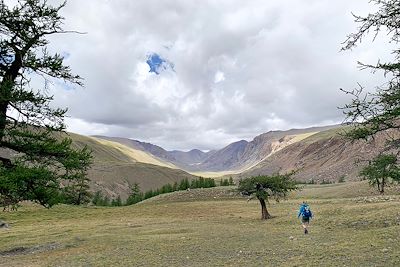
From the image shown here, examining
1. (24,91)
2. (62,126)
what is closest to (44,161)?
(62,126)

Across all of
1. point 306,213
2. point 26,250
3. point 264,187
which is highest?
point 264,187

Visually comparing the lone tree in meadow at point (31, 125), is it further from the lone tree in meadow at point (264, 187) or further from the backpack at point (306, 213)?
the lone tree in meadow at point (264, 187)

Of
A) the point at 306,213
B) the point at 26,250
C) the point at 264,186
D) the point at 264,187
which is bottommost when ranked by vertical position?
the point at 26,250

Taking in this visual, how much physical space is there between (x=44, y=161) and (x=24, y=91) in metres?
3.82

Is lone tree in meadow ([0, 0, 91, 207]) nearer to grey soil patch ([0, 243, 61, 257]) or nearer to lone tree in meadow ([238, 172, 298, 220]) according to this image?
grey soil patch ([0, 243, 61, 257])

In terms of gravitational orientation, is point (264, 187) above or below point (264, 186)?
below

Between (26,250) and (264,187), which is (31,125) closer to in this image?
(26,250)

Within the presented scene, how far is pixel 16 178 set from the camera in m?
17.9

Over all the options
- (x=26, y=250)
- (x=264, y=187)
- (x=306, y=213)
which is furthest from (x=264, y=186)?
(x=26, y=250)

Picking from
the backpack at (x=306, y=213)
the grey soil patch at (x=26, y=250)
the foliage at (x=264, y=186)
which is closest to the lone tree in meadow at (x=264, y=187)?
the foliage at (x=264, y=186)

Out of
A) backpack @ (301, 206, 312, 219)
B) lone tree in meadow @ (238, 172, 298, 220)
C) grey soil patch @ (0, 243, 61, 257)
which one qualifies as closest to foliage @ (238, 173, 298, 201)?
lone tree in meadow @ (238, 172, 298, 220)

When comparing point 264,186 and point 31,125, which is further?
point 264,186

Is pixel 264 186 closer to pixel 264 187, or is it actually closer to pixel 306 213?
pixel 264 187

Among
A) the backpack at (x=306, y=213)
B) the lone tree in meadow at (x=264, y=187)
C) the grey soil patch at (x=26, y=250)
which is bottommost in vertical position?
the grey soil patch at (x=26, y=250)
